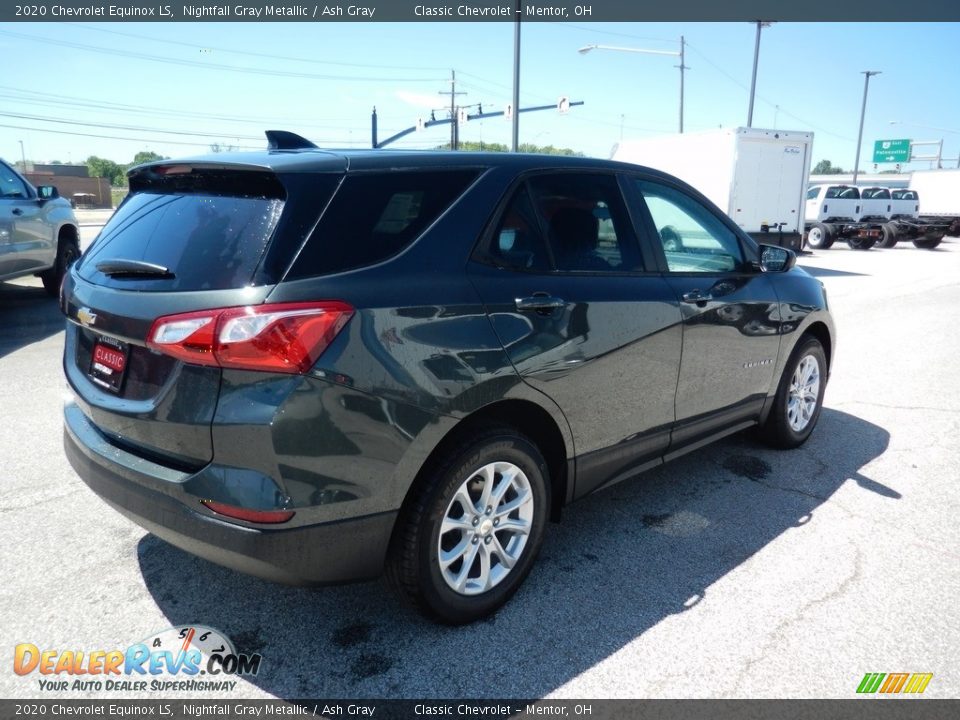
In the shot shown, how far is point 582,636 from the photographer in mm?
2650

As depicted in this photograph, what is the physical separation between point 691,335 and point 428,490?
5.62 feet

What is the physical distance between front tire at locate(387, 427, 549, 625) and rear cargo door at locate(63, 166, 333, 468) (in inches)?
29.4

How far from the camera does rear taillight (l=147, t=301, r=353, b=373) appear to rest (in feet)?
6.87

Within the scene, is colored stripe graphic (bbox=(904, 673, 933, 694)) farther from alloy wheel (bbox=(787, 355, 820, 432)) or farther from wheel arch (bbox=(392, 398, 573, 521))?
alloy wheel (bbox=(787, 355, 820, 432))

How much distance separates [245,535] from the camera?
2133 millimetres

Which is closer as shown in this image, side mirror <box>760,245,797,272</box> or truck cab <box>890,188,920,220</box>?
side mirror <box>760,245,797,272</box>

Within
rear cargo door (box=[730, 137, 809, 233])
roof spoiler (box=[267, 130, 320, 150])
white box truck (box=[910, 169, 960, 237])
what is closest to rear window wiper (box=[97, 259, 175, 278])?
roof spoiler (box=[267, 130, 320, 150])

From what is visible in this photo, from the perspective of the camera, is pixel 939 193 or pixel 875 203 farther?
pixel 939 193

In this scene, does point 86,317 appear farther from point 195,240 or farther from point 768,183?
point 768,183

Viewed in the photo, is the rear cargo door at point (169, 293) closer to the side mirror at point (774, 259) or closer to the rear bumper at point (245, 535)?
the rear bumper at point (245, 535)

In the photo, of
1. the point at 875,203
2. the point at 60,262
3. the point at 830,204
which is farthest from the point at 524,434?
the point at 875,203

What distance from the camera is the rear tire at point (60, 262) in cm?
952

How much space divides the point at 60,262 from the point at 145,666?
8720mm

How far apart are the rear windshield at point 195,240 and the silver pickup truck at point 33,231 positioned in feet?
21.3
